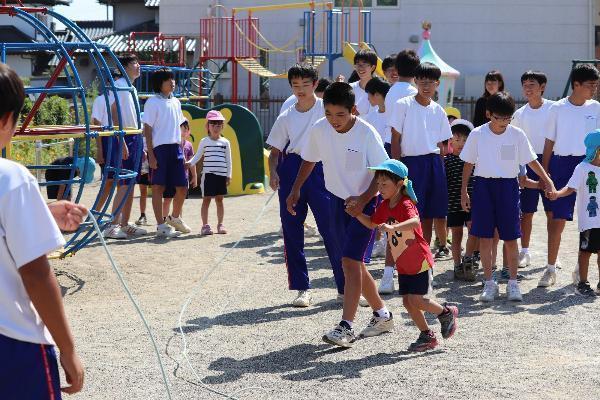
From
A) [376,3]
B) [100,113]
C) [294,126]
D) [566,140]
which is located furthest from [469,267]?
[376,3]

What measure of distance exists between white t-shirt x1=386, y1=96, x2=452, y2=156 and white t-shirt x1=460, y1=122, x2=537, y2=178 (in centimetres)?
37

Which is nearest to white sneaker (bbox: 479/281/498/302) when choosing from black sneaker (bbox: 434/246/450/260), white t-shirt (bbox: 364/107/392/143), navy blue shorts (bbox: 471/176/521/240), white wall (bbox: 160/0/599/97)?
navy blue shorts (bbox: 471/176/521/240)

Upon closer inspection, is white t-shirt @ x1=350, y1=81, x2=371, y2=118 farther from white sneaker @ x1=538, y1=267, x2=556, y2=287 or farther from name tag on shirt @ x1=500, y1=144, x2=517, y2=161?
white sneaker @ x1=538, y1=267, x2=556, y2=287

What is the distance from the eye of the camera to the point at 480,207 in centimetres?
735

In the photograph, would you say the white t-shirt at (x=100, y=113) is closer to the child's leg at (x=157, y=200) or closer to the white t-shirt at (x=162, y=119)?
the white t-shirt at (x=162, y=119)

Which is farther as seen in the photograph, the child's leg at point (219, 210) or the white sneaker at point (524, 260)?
the child's leg at point (219, 210)

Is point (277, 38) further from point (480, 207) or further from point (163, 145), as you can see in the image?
point (480, 207)

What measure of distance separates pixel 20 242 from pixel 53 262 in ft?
20.0

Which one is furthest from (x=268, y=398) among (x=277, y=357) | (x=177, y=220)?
(x=177, y=220)

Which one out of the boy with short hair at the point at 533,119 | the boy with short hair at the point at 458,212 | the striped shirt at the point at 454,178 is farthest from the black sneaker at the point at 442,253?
the boy with short hair at the point at 533,119

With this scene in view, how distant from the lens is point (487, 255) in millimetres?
7359

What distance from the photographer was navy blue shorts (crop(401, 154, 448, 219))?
24.7 feet

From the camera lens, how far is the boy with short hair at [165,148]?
10.3 meters

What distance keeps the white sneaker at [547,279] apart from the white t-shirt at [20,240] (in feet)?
18.4
